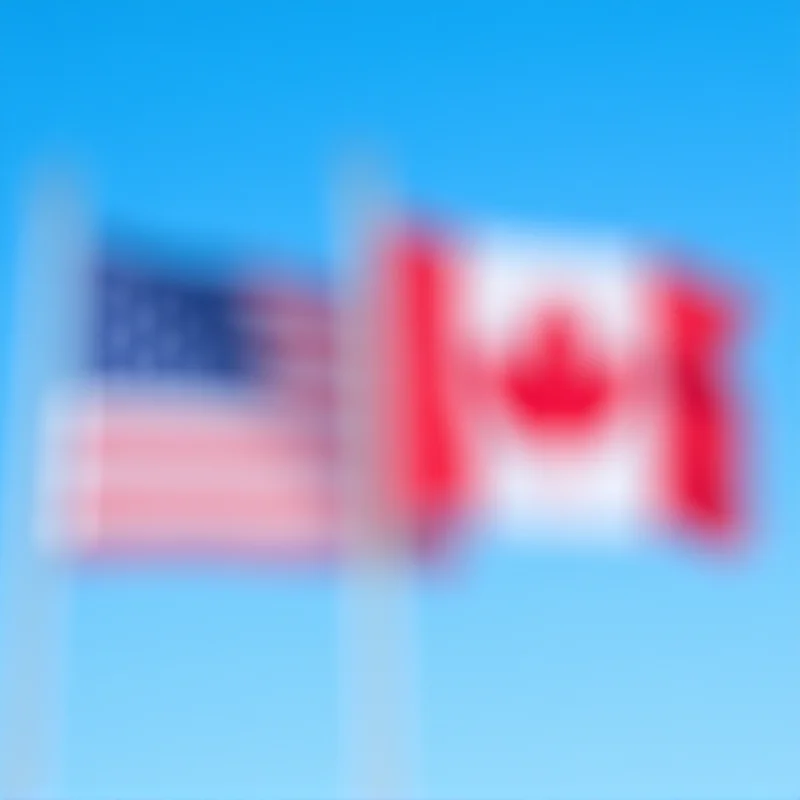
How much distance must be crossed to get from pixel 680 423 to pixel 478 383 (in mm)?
1511

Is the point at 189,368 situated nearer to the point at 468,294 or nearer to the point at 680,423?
the point at 468,294

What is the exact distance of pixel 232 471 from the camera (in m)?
16.6

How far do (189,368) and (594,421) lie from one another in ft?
10.1

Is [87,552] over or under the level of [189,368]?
under

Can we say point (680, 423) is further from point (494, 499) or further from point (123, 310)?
point (123, 310)

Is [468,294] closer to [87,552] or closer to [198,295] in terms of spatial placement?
[198,295]

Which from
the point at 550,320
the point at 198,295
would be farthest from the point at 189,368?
the point at 550,320

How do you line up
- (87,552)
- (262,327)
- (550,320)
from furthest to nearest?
1. (550,320)
2. (262,327)
3. (87,552)

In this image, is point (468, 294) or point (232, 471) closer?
point (232, 471)

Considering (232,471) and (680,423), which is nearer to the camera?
(232,471)

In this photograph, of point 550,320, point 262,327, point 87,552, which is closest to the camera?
point 87,552

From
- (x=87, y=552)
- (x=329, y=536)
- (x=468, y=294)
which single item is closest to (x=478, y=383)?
(x=468, y=294)

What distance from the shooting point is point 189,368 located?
55.8 ft

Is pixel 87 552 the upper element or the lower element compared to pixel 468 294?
lower
